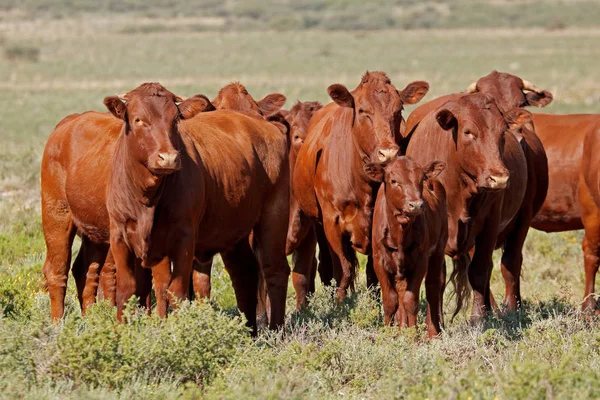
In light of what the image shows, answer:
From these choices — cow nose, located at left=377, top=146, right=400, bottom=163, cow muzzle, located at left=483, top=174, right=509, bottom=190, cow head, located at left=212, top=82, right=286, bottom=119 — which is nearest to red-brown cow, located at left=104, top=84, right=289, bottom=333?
cow nose, located at left=377, top=146, right=400, bottom=163

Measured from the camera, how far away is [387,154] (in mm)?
8492

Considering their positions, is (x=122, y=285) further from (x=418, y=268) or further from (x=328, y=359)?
(x=418, y=268)

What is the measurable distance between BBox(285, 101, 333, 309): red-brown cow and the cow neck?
2997 millimetres

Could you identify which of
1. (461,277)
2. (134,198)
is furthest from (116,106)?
(461,277)

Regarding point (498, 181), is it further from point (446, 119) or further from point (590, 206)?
point (590, 206)

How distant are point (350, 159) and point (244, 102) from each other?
2111 millimetres

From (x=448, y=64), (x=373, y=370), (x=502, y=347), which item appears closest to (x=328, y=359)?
(x=373, y=370)

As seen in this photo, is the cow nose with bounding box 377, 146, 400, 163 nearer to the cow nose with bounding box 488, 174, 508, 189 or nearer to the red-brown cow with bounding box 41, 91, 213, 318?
the cow nose with bounding box 488, 174, 508, 189

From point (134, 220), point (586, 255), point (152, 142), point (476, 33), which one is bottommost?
point (476, 33)

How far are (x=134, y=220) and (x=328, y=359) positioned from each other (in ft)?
5.78

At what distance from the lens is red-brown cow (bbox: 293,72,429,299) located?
890 centimetres

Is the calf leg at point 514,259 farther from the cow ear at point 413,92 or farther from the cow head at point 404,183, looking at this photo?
the cow head at point 404,183

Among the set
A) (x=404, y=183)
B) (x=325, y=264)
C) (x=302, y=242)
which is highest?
(x=404, y=183)

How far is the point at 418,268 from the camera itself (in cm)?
831
